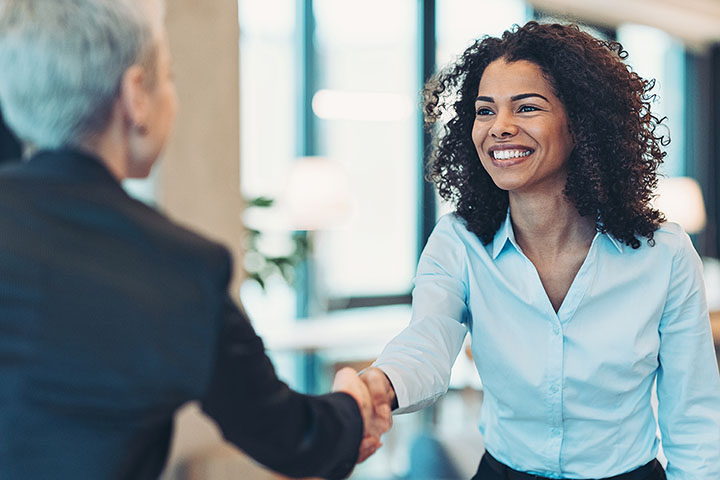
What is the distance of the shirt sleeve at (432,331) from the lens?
1.62 meters

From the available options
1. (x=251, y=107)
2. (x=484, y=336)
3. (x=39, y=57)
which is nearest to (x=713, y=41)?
(x=251, y=107)

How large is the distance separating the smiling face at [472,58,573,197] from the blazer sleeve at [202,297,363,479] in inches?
25.1

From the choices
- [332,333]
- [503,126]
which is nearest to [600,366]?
[503,126]

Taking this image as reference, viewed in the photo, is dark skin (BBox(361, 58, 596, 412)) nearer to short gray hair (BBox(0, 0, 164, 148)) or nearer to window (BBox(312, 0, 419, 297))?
short gray hair (BBox(0, 0, 164, 148))

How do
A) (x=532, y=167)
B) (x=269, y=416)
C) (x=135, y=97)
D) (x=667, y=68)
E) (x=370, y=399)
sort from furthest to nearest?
(x=667, y=68) < (x=532, y=167) < (x=370, y=399) < (x=269, y=416) < (x=135, y=97)

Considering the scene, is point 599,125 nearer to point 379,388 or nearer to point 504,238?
point 504,238

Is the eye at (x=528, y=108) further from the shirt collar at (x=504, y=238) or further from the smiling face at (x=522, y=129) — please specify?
the shirt collar at (x=504, y=238)

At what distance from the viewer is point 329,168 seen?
5328 millimetres

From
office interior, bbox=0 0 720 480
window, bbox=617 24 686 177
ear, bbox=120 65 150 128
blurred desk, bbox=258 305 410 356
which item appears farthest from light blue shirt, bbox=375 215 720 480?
window, bbox=617 24 686 177

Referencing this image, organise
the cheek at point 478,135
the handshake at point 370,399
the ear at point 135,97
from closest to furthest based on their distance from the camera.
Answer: the ear at point 135,97 → the handshake at point 370,399 → the cheek at point 478,135

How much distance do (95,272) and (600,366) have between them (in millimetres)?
1068

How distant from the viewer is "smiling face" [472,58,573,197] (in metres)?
1.61

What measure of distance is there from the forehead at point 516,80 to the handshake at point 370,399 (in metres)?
0.65

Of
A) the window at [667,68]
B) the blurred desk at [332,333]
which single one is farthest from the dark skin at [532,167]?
the window at [667,68]
